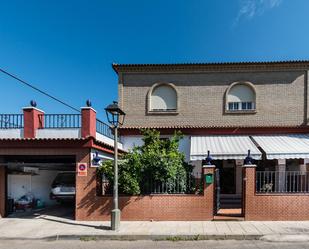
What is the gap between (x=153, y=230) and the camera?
9.86 meters

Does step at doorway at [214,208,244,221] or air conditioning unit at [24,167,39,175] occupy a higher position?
air conditioning unit at [24,167,39,175]

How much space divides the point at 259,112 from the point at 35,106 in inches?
502

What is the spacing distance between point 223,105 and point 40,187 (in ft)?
39.0

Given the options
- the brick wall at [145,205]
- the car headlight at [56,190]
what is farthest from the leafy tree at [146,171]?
the car headlight at [56,190]

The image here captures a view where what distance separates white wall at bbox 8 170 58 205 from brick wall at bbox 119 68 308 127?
5662mm

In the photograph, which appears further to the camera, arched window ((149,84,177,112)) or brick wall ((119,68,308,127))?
arched window ((149,84,177,112))

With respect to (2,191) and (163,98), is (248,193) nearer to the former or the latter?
(163,98)

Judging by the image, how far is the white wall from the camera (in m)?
13.9

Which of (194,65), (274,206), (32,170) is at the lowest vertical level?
(274,206)

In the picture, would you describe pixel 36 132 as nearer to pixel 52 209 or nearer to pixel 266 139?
pixel 52 209

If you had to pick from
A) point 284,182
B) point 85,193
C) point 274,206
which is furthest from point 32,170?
point 284,182

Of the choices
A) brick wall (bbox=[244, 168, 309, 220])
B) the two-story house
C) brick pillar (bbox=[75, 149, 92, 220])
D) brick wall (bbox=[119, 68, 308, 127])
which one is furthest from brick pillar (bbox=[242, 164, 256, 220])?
brick pillar (bbox=[75, 149, 92, 220])

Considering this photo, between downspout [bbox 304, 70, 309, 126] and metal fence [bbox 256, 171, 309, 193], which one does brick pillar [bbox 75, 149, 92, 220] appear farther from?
downspout [bbox 304, 70, 309, 126]

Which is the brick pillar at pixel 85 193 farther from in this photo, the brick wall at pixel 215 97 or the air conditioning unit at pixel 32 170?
the brick wall at pixel 215 97
